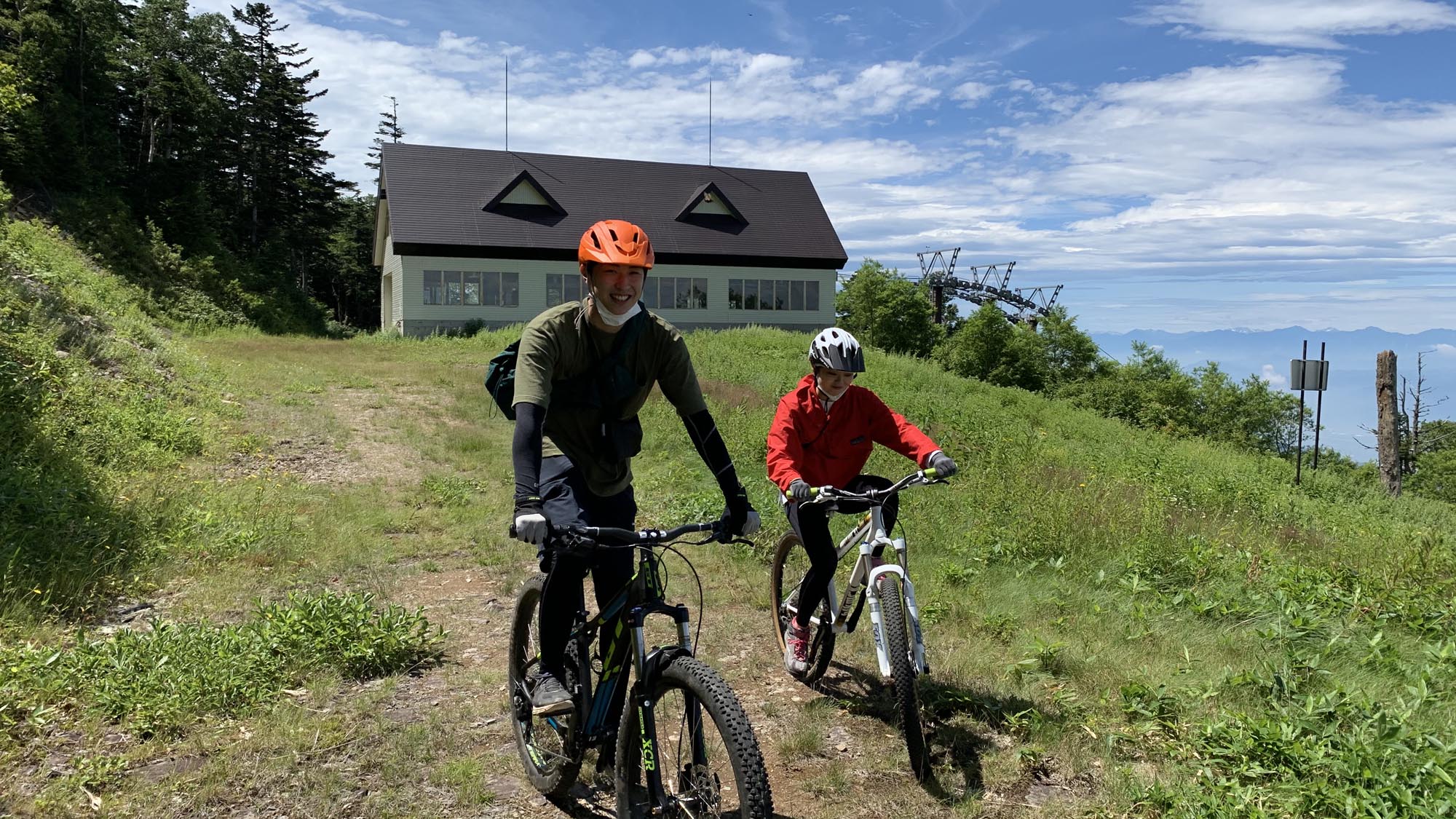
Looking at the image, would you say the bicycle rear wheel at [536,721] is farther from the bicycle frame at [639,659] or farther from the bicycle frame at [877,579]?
the bicycle frame at [877,579]

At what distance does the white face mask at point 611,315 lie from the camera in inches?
134

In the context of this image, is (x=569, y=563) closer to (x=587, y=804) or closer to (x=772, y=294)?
(x=587, y=804)

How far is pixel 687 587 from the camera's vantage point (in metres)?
7.07

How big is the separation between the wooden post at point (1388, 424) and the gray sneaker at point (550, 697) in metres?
22.4

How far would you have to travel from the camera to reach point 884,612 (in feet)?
13.6

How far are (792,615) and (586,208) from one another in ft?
126

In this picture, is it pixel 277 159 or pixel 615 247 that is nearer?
pixel 615 247

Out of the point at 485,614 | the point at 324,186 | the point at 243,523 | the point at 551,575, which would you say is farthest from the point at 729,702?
the point at 324,186

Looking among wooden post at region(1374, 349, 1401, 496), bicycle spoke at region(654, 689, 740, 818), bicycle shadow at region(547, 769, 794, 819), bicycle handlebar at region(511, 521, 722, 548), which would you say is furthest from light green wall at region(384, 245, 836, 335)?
bicycle spoke at region(654, 689, 740, 818)

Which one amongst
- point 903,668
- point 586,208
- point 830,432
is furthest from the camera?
point 586,208

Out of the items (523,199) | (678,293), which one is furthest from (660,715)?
(523,199)

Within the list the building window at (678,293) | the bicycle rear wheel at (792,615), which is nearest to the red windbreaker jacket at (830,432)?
the bicycle rear wheel at (792,615)

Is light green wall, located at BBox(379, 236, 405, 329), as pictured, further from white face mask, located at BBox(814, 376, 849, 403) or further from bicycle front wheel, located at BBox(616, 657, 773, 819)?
bicycle front wheel, located at BBox(616, 657, 773, 819)

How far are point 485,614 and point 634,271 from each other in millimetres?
4158
